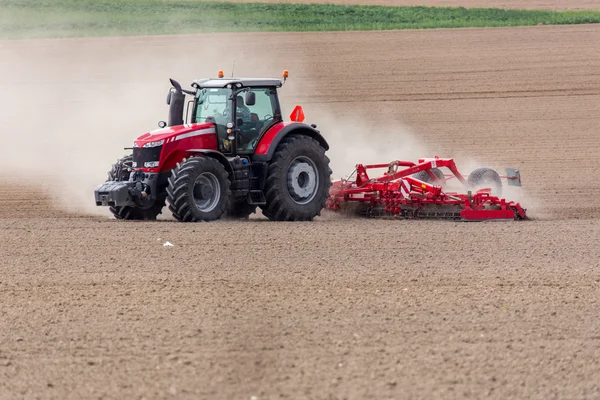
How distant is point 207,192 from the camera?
13594mm

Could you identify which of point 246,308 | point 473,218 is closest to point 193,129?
point 473,218

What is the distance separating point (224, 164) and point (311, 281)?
14.5ft

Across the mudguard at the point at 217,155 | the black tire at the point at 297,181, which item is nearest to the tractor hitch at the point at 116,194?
the mudguard at the point at 217,155

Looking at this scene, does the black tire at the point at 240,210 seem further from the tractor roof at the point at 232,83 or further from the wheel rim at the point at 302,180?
the tractor roof at the point at 232,83

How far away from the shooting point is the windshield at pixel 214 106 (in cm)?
1400

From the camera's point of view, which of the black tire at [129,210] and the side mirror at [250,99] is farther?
the black tire at [129,210]

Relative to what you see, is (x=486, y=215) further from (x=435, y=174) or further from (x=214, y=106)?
(x=214, y=106)

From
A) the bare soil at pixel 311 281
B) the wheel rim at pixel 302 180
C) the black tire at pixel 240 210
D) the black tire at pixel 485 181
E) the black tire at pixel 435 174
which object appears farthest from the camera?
the black tire at pixel 435 174

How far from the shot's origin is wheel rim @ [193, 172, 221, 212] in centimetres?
1350

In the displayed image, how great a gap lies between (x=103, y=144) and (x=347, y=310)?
44.1ft

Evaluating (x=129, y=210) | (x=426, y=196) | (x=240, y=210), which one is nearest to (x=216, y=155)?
(x=240, y=210)

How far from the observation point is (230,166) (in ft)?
45.2

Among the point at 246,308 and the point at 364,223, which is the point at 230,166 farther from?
the point at 246,308

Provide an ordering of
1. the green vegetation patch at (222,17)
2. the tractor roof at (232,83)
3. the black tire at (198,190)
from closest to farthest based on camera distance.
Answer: the black tire at (198,190)
the tractor roof at (232,83)
the green vegetation patch at (222,17)
